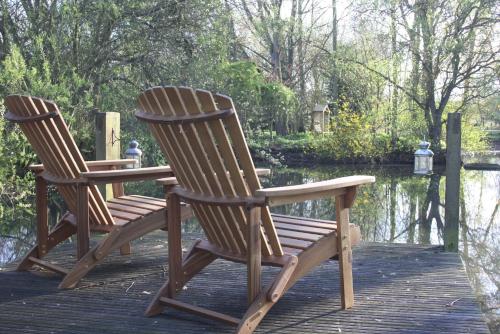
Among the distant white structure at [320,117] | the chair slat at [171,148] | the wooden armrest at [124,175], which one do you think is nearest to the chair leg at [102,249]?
the wooden armrest at [124,175]

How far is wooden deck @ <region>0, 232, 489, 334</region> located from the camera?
2.54 m

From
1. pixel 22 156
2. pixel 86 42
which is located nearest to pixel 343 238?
pixel 22 156

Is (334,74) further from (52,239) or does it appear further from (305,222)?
(305,222)

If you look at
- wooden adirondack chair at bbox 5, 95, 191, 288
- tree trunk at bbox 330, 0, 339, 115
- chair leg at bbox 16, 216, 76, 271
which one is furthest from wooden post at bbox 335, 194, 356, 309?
tree trunk at bbox 330, 0, 339, 115

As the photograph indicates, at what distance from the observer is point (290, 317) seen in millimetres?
2666

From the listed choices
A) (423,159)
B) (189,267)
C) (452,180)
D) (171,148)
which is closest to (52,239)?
(189,267)

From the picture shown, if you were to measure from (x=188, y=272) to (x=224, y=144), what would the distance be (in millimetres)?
815

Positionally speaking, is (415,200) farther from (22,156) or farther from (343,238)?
(343,238)

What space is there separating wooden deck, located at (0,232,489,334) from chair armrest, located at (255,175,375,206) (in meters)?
0.58

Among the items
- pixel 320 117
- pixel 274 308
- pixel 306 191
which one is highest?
pixel 320 117

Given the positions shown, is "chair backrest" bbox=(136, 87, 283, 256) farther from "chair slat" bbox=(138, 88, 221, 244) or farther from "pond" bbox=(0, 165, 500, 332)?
"pond" bbox=(0, 165, 500, 332)

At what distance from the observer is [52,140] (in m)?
3.13

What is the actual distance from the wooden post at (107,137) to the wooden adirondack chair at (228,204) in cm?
196

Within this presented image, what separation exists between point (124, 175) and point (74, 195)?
35 cm
